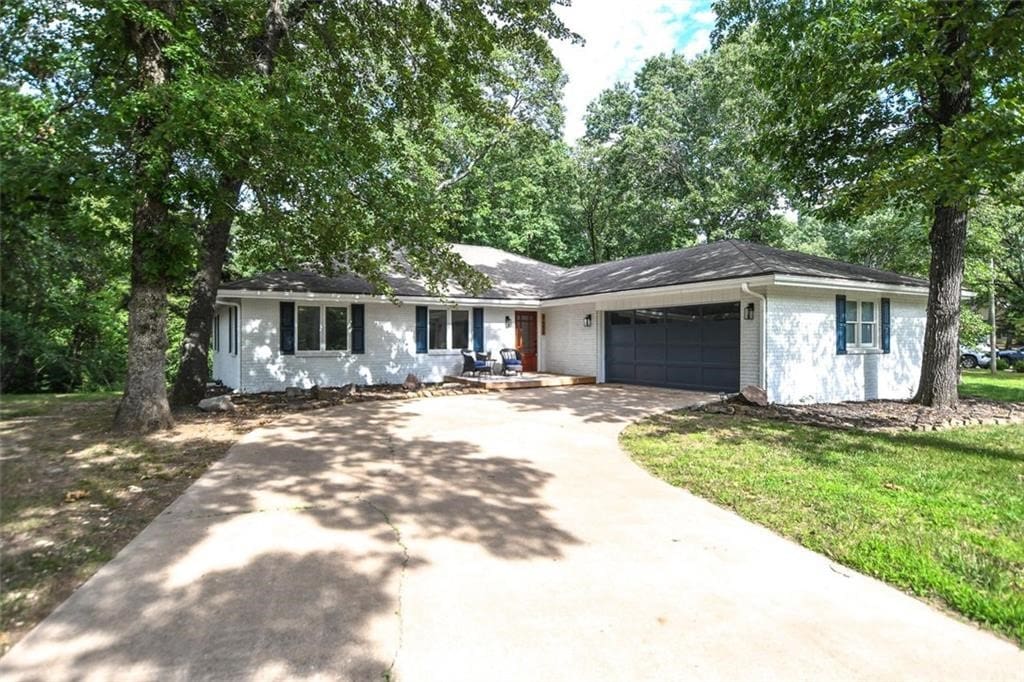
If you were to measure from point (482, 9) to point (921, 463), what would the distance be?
35.7 feet

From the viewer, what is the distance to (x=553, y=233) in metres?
28.5

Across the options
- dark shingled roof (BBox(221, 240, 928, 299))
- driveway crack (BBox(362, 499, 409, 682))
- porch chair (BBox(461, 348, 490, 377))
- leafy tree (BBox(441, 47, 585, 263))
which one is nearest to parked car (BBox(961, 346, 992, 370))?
dark shingled roof (BBox(221, 240, 928, 299))

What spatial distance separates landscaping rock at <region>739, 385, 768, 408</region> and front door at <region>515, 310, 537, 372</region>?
25.6ft

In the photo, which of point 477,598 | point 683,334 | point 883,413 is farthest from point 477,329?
point 477,598

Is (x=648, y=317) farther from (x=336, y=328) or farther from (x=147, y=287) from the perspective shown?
(x=147, y=287)

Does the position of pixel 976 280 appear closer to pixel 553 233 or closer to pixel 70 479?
pixel 553 233

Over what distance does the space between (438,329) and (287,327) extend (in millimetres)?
4071

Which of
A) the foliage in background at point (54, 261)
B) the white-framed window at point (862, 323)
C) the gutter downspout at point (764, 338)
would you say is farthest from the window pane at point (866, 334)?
the foliage in background at point (54, 261)

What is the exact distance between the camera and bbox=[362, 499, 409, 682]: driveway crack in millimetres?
2436

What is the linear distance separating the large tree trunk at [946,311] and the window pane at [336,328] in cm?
1297

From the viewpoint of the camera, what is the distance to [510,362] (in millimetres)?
15445

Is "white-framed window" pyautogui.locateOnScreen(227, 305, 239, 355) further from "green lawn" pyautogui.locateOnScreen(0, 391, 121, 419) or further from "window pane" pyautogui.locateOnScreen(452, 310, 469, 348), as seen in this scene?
"window pane" pyautogui.locateOnScreen(452, 310, 469, 348)

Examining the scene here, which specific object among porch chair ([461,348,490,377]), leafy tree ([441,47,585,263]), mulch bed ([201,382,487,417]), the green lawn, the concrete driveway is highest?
leafy tree ([441,47,585,263])

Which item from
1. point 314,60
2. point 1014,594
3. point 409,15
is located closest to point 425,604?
point 1014,594
